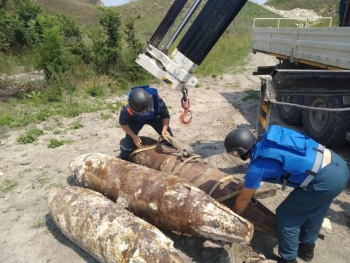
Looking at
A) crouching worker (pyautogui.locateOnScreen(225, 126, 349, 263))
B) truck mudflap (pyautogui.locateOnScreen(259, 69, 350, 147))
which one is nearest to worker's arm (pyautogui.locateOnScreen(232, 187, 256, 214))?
crouching worker (pyautogui.locateOnScreen(225, 126, 349, 263))

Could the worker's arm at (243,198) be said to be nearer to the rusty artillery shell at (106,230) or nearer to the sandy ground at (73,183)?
the sandy ground at (73,183)

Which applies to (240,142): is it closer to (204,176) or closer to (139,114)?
(204,176)

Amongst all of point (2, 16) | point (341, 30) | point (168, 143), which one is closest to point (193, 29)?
point (168, 143)

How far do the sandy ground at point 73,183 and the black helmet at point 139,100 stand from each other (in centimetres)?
174

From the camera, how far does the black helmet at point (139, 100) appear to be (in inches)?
170

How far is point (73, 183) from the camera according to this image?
4910 millimetres

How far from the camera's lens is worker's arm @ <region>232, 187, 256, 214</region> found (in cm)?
297

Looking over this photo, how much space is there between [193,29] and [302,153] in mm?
2202

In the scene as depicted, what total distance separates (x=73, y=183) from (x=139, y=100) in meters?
1.80

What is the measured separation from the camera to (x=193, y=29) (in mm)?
4094

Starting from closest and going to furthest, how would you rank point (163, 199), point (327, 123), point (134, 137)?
point (163, 199)
point (134, 137)
point (327, 123)

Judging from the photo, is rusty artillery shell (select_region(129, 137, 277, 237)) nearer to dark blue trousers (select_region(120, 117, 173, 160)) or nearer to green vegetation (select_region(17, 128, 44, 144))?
dark blue trousers (select_region(120, 117, 173, 160))

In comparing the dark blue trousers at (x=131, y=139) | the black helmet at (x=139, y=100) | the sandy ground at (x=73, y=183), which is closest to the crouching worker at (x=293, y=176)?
the sandy ground at (x=73, y=183)

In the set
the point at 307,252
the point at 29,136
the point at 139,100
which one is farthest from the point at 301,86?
the point at 29,136
